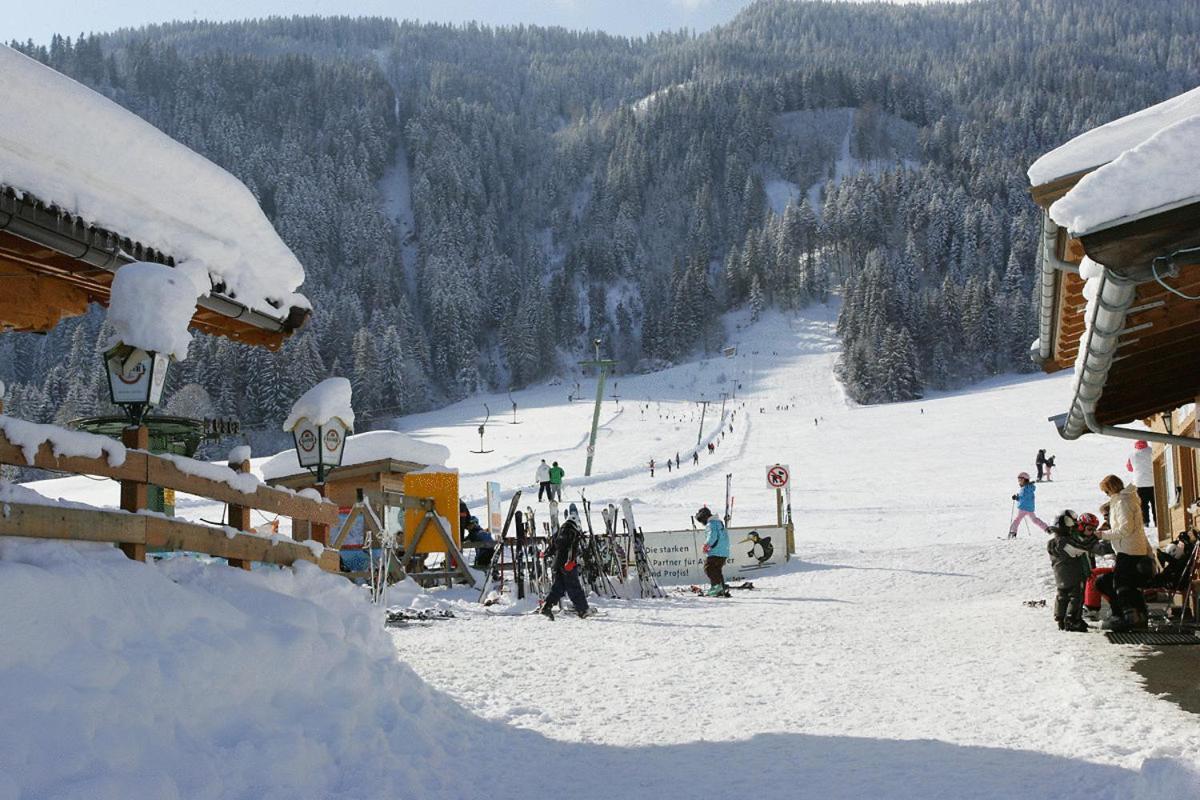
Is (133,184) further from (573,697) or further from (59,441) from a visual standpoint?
(573,697)

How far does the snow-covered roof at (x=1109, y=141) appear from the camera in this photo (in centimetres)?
553

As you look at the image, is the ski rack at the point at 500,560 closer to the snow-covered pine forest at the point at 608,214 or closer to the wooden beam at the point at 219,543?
the wooden beam at the point at 219,543

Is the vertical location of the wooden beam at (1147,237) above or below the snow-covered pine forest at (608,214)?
below

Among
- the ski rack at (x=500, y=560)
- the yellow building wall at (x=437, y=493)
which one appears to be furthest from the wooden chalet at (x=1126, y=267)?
the yellow building wall at (x=437, y=493)

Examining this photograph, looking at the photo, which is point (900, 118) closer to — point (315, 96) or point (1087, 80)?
point (1087, 80)

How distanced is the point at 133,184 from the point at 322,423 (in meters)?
3.12

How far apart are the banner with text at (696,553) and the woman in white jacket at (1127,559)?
10047 mm

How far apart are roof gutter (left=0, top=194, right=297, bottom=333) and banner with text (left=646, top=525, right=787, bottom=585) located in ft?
44.8

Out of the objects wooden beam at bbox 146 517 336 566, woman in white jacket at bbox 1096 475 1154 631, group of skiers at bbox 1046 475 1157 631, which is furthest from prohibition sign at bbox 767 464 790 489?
wooden beam at bbox 146 517 336 566

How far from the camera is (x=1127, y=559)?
9219mm

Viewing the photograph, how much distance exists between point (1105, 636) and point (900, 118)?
7362 inches

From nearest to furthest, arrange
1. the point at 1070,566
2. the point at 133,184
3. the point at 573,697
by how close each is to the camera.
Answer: the point at 133,184 < the point at 573,697 < the point at 1070,566

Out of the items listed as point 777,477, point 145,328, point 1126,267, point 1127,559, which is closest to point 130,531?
point 145,328

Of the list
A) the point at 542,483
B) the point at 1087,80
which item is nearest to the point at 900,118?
the point at 1087,80
